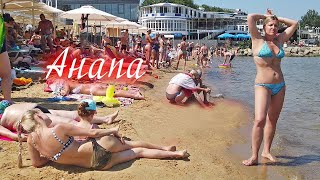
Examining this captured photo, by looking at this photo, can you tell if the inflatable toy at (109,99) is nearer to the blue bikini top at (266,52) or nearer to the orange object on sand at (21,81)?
the orange object on sand at (21,81)

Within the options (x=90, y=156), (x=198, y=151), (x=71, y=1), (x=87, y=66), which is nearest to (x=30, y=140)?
(x=90, y=156)

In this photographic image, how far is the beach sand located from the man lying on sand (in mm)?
219

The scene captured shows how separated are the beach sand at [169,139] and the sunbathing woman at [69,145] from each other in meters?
0.11

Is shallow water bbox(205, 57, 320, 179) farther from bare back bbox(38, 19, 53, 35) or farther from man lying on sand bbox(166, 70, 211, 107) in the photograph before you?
bare back bbox(38, 19, 53, 35)

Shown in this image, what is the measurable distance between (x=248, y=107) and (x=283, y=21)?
15.9 feet

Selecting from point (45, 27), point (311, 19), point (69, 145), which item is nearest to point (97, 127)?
point (69, 145)

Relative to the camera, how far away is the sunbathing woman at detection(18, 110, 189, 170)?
3990 mm

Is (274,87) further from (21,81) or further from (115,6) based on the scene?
(115,6)

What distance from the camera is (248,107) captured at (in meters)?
9.73

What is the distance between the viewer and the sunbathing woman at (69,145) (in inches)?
157

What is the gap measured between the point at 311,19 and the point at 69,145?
13885 cm

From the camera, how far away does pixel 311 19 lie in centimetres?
13062

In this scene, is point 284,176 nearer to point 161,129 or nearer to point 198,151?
point 198,151

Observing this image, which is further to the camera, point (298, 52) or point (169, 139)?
point (298, 52)
